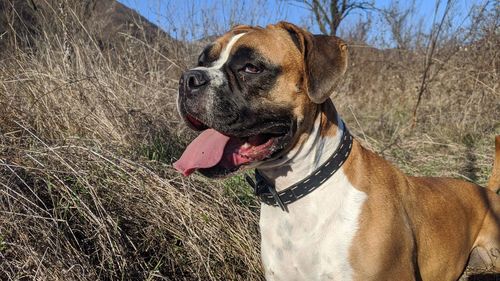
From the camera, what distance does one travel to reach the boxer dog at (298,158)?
244 centimetres

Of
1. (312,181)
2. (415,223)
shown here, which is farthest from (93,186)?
(415,223)

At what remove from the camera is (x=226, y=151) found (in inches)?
102

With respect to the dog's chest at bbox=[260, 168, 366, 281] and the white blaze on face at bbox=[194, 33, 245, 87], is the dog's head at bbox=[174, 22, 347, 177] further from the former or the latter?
the dog's chest at bbox=[260, 168, 366, 281]

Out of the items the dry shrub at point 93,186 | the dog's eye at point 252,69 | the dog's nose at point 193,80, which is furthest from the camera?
the dry shrub at point 93,186

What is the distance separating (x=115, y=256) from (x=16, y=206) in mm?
578

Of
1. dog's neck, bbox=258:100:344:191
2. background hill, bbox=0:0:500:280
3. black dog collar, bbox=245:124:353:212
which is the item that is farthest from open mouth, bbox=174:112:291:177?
background hill, bbox=0:0:500:280

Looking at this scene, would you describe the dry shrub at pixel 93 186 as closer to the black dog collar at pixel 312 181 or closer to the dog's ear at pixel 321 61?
the black dog collar at pixel 312 181

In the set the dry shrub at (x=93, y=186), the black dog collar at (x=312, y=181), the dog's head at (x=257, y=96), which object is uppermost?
the dog's head at (x=257, y=96)

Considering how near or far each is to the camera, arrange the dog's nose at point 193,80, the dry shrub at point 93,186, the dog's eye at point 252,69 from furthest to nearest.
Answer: the dry shrub at point 93,186 → the dog's eye at point 252,69 → the dog's nose at point 193,80

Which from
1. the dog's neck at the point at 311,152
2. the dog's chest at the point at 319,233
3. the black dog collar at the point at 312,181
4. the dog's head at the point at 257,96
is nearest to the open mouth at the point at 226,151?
the dog's head at the point at 257,96

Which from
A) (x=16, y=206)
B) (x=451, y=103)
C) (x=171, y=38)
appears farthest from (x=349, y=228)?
(x=451, y=103)

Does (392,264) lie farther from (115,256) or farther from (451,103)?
(451,103)

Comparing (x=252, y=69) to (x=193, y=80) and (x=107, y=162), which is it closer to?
(x=193, y=80)

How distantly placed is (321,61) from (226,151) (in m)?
0.63
